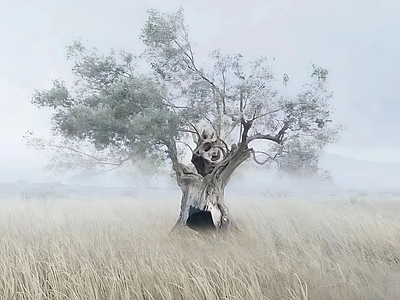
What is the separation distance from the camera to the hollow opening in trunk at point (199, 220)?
4.80 meters

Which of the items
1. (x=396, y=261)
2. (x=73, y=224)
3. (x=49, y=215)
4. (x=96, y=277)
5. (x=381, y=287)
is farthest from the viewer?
(x=49, y=215)

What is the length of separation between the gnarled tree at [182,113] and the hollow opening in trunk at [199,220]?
14 millimetres

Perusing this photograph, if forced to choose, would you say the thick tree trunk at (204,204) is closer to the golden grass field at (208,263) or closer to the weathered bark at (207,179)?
the weathered bark at (207,179)

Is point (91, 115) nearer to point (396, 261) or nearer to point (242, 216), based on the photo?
point (242, 216)

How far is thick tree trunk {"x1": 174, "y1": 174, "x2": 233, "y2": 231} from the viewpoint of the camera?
475 cm

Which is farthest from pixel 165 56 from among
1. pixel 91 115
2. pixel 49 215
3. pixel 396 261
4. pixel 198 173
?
pixel 396 261

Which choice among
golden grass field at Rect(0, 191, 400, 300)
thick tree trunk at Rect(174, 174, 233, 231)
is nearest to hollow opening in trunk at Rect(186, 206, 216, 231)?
thick tree trunk at Rect(174, 174, 233, 231)

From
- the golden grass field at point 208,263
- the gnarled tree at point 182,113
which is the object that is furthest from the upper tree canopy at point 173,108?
the golden grass field at point 208,263

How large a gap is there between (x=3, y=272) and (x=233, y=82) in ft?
10.1

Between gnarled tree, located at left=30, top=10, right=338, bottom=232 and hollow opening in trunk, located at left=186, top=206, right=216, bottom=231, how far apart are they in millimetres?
14

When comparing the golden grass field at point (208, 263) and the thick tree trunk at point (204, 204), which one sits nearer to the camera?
the golden grass field at point (208, 263)

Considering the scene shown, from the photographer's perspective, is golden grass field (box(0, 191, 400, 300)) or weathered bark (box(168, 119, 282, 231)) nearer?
golden grass field (box(0, 191, 400, 300))

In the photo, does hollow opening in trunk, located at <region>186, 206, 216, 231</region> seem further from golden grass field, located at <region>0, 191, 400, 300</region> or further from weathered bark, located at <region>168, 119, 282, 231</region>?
golden grass field, located at <region>0, 191, 400, 300</region>

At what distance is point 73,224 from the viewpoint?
16.1 ft
